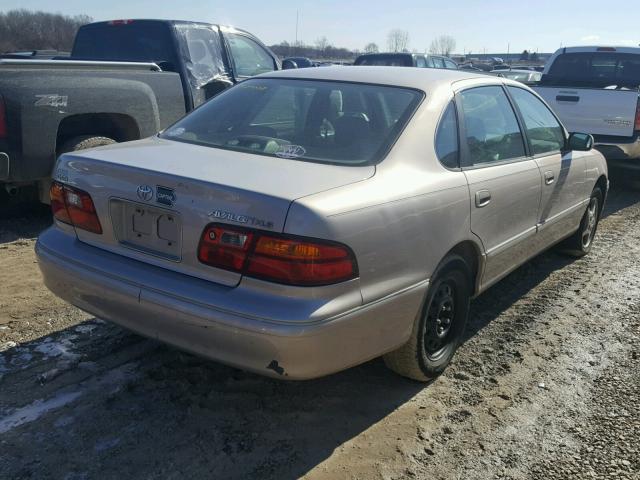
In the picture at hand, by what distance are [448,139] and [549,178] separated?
1.39 meters

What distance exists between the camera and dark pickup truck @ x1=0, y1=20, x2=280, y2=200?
514 cm

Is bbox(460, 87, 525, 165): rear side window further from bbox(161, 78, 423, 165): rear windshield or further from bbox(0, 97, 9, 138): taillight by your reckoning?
bbox(0, 97, 9, 138): taillight

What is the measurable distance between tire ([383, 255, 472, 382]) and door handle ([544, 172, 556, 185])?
127 cm

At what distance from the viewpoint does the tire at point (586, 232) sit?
231 inches

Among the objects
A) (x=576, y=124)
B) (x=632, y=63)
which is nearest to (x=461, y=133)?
(x=576, y=124)

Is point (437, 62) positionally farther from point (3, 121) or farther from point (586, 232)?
point (3, 121)

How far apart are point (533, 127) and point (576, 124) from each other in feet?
14.9

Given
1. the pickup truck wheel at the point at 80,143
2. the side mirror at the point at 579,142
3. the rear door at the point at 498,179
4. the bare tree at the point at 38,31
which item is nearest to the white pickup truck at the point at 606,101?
the side mirror at the point at 579,142

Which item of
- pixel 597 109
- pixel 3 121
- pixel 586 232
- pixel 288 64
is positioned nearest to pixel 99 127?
pixel 3 121

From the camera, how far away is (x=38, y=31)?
2836 cm

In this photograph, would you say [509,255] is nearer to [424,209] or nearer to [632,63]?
[424,209]

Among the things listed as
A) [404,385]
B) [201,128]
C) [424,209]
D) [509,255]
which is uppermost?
[201,128]

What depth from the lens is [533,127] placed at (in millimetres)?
4645

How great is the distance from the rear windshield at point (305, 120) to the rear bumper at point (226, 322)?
2.69 ft
